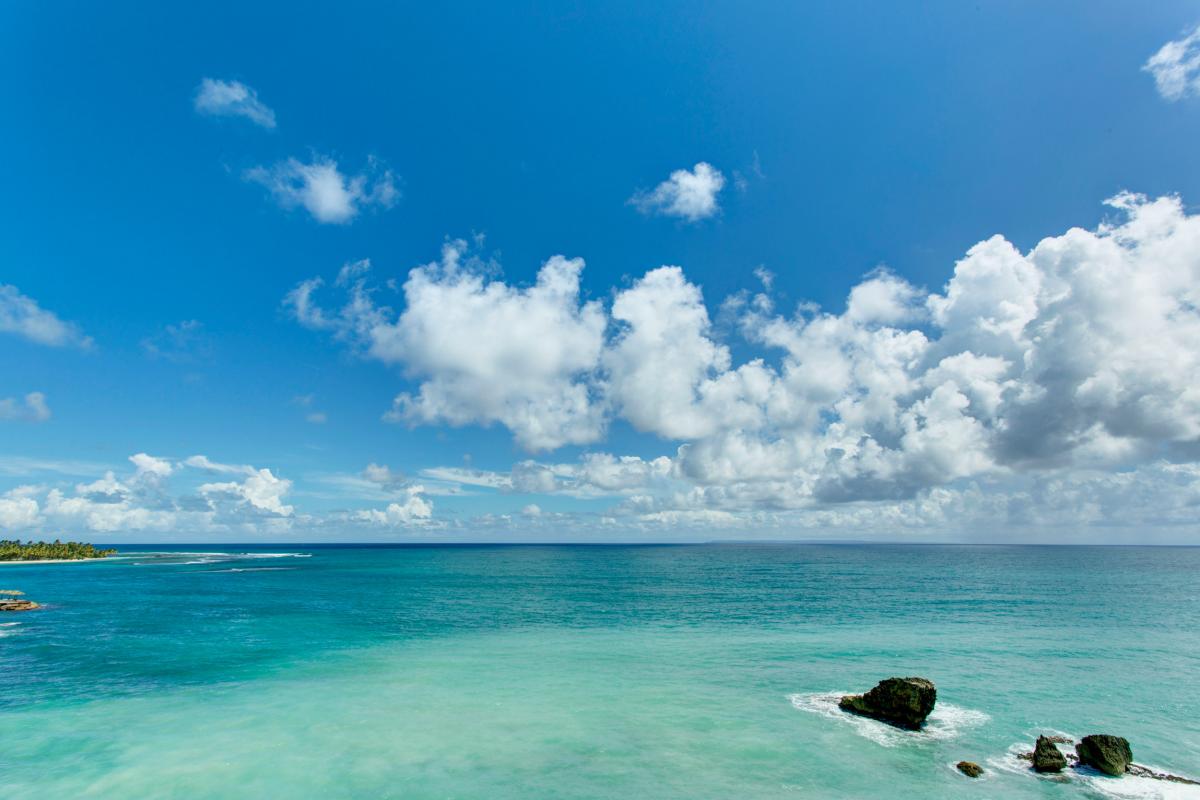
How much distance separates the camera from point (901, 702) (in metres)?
29.5

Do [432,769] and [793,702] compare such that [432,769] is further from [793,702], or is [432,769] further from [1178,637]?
[1178,637]

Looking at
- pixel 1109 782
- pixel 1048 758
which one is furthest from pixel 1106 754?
pixel 1048 758

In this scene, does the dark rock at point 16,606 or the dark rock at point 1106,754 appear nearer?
the dark rock at point 1106,754

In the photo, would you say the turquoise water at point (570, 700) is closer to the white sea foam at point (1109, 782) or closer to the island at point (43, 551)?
the white sea foam at point (1109, 782)

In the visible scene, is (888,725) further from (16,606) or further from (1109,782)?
(16,606)

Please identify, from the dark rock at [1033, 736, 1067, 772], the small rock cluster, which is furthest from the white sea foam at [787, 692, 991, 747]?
the dark rock at [1033, 736, 1067, 772]

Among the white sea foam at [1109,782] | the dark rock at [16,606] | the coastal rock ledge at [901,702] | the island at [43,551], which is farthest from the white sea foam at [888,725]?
the island at [43,551]

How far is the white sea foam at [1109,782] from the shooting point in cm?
2226

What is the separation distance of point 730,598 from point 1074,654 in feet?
147

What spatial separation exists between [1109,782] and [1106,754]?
1194mm

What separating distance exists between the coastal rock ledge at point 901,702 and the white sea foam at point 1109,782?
152 inches

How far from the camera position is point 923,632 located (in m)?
54.6

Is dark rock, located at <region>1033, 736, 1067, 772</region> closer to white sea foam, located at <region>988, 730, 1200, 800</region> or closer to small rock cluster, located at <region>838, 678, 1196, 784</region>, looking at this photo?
small rock cluster, located at <region>838, 678, 1196, 784</region>

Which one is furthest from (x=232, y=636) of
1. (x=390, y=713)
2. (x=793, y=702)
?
(x=793, y=702)
